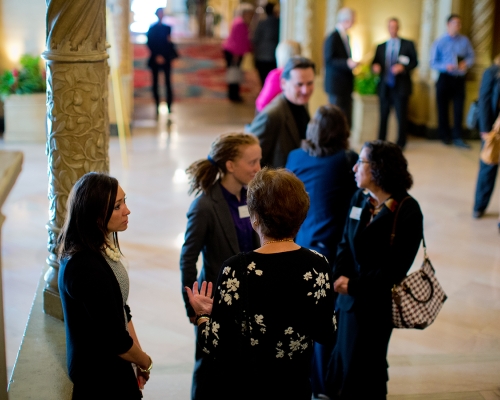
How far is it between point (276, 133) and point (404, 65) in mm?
6613

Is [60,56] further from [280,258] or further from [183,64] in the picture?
[183,64]

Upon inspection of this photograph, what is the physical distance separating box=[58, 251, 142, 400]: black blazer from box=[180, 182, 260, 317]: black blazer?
75cm

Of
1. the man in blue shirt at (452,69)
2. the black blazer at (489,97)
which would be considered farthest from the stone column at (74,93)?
the man in blue shirt at (452,69)

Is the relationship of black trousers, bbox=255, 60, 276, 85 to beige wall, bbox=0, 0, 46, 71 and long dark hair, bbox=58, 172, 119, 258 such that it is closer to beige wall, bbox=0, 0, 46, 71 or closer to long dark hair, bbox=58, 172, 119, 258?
beige wall, bbox=0, 0, 46, 71

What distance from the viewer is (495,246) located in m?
6.40

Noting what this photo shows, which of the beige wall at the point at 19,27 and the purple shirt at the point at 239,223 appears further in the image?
the beige wall at the point at 19,27

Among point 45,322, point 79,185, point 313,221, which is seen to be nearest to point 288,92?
point 313,221

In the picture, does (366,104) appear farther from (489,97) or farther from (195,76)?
(195,76)

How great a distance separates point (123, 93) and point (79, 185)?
9508 mm

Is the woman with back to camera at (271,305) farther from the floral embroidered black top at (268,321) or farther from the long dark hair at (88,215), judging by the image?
the long dark hair at (88,215)

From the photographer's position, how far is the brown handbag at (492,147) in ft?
21.7

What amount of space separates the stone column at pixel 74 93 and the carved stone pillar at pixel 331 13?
356 inches

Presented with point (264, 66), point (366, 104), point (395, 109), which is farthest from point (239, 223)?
point (264, 66)

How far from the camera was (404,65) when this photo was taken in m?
10.5
